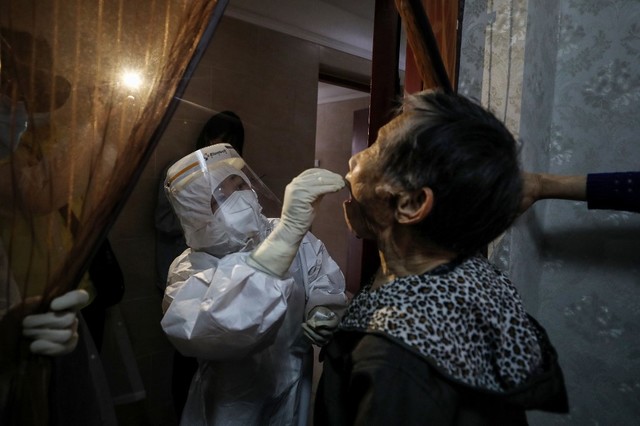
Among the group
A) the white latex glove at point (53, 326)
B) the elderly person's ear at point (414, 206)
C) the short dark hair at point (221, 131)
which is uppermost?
the short dark hair at point (221, 131)

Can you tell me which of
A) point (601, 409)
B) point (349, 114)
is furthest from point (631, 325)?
point (349, 114)

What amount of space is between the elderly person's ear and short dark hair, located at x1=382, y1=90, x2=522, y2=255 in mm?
11

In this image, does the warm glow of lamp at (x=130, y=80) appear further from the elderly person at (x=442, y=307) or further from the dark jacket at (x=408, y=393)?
the dark jacket at (x=408, y=393)

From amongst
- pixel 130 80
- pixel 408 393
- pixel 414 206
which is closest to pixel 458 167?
pixel 414 206

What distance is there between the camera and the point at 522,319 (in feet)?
1.97

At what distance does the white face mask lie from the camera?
1012 millimetres

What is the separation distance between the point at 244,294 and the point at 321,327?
22 centimetres

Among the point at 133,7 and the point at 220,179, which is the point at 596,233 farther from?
the point at 133,7

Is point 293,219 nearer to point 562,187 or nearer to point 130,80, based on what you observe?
point 130,80

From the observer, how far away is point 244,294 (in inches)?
32.6

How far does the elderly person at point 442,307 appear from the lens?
0.53m

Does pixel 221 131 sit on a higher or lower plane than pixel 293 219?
higher

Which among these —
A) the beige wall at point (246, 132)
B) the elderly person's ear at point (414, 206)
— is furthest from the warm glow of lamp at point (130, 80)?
the beige wall at point (246, 132)

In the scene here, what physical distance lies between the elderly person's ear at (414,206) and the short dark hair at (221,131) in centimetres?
160
